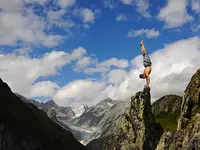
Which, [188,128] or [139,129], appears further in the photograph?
[139,129]

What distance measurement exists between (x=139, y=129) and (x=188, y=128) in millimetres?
30869

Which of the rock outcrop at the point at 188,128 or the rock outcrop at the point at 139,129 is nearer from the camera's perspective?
the rock outcrop at the point at 188,128

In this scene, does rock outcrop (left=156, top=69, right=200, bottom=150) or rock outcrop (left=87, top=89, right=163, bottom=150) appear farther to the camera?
rock outcrop (left=87, top=89, right=163, bottom=150)

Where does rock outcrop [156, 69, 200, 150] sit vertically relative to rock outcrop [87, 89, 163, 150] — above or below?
below

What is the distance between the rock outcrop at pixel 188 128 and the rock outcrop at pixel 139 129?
18.4m

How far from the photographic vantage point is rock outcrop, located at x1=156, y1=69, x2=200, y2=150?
2789cm

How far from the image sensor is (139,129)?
2384 inches

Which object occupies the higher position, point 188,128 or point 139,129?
point 139,129

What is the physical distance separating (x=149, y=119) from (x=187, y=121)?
28.1 meters

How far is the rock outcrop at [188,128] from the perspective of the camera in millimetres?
27894

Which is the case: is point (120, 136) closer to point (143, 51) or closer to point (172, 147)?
point (172, 147)

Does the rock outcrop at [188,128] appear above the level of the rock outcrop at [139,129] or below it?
below

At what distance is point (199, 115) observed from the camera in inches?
1258

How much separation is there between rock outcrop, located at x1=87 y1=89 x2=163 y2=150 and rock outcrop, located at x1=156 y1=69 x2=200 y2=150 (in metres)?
18.4
